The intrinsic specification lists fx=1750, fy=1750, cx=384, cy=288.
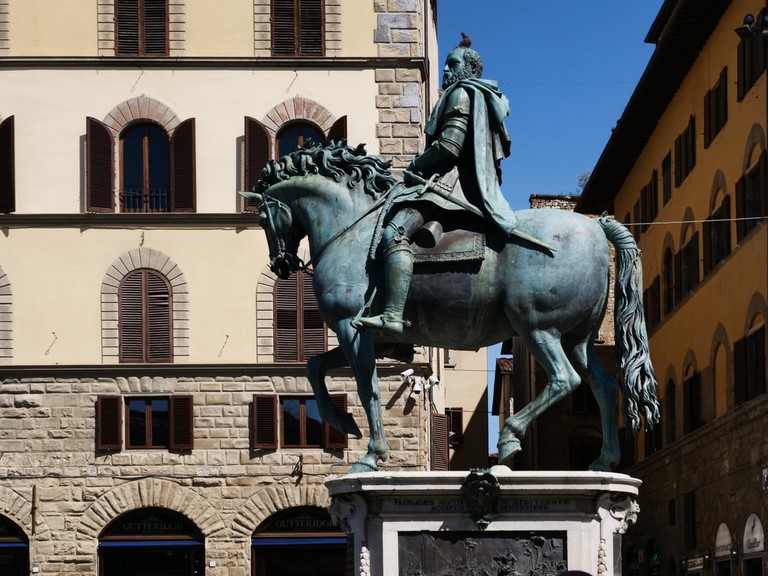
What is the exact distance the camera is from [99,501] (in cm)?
3862

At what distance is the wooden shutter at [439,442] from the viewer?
41.5 metres

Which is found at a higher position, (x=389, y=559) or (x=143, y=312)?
(x=143, y=312)

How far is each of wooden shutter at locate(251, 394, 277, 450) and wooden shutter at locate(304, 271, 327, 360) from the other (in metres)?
1.26

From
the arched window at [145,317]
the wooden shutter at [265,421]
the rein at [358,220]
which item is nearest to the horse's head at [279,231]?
the rein at [358,220]

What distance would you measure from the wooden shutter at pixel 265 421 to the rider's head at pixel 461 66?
24.6m

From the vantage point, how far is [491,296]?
13930 millimetres

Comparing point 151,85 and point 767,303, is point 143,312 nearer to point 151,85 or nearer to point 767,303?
point 151,85

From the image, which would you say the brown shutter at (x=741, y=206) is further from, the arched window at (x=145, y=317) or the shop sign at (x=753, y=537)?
the arched window at (x=145, y=317)

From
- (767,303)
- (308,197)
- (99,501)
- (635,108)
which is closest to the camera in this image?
(308,197)

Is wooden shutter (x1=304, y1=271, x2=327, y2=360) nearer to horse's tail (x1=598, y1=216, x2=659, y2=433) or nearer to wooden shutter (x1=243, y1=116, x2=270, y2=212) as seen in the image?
wooden shutter (x1=243, y1=116, x2=270, y2=212)

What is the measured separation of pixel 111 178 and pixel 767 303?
48.5ft

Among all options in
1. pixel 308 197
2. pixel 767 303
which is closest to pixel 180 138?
pixel 767 303

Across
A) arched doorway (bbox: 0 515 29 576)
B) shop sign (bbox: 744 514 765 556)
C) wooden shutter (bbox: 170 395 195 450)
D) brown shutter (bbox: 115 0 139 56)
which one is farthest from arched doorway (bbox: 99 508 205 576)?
shop sign (bbox: 744 514 765 556)

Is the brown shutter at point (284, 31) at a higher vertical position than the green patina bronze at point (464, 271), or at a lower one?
higher
